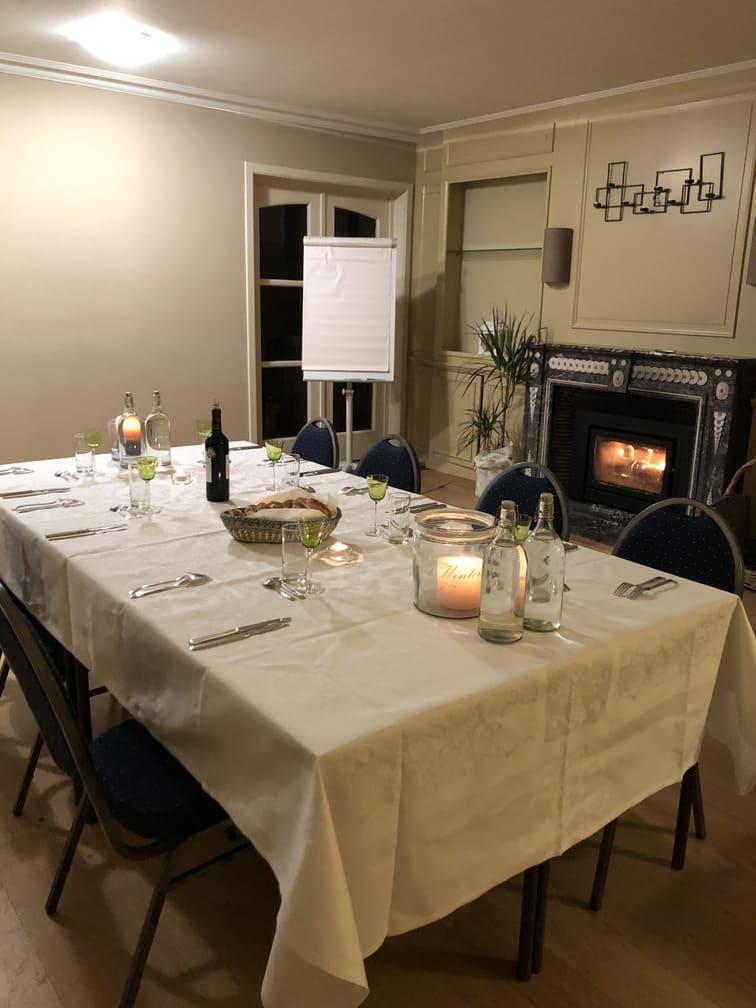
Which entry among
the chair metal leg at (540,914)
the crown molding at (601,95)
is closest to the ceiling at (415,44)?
the crown molding at (601,95)

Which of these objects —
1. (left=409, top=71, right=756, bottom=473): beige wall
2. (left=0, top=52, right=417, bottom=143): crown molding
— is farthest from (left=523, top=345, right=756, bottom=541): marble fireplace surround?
(left=0, top=52, right=417, bottom=143): crown molding

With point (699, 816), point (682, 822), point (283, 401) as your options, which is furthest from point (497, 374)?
point (682, 822)

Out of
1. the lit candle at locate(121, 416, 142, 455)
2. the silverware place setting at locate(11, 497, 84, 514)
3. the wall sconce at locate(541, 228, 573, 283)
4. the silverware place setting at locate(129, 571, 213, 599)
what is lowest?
the silverware place setting at locate(129, 571, 213, 599)

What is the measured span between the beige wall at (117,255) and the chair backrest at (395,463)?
2.25 metres

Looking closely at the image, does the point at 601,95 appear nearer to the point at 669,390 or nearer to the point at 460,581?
the point at 669,390

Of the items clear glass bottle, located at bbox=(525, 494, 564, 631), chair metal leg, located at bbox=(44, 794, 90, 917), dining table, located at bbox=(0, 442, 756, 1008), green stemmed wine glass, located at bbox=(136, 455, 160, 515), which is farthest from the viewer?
green stemmed wine glass, located at bbox=(136, 455, 160, 515)

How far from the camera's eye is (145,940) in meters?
1.50

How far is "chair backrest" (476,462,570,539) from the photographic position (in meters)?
2.46

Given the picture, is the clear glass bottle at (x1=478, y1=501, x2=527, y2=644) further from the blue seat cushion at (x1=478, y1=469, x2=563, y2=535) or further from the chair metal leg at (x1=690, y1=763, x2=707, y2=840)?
the blue seat cushion at (x1=478, y1=469, x2=563, y2=535)

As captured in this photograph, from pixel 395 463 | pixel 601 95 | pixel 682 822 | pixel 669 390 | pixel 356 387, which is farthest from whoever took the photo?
pixel 356 387

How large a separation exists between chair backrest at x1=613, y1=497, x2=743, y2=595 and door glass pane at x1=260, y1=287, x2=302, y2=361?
13.0 feet

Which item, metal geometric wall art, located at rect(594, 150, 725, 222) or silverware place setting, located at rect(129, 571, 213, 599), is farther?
metal geometric wall art, located at rect(594, 150, 725, 222)

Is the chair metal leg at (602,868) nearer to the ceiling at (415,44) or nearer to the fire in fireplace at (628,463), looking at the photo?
the ceiling at (415,44)

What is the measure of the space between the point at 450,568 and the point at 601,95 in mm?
4017
